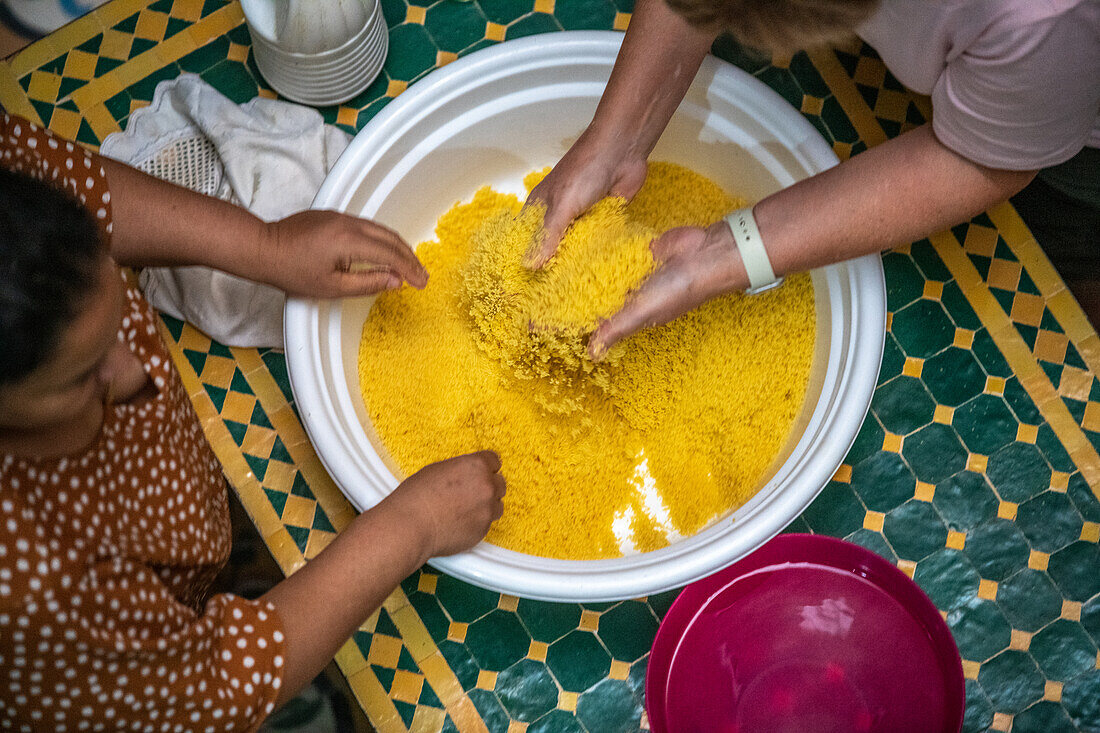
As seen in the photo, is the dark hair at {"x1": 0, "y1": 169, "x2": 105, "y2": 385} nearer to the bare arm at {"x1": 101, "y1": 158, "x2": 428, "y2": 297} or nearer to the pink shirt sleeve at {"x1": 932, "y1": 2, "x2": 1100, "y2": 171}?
the bare arm at {"x1": 101, "y1": 158, "x2": 428, "y2": 297}

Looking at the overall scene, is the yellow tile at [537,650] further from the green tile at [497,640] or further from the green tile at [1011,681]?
the green tile at [1011,681]

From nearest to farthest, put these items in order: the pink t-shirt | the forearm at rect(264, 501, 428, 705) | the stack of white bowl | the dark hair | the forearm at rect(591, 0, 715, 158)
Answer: the dark hair, the pink t-shirt, the forearm at rect(264, 501, 428, 705), the forearm at rect(591, 0, 715, 158), the stack of white bowl

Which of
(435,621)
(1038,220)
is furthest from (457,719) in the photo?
(1038,220)

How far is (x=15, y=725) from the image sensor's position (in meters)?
0.61

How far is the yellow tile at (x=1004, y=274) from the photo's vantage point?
108 cm

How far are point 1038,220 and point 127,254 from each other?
3.73ft

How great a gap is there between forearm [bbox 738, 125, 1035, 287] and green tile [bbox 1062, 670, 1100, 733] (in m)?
0.64

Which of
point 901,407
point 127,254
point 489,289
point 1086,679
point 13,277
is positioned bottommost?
point 1086,679

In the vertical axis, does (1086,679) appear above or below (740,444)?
below

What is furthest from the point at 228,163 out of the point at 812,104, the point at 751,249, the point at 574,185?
the point at 812,104

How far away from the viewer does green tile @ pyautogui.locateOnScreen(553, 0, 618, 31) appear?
3.74ft

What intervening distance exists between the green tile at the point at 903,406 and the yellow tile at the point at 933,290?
0.12 m

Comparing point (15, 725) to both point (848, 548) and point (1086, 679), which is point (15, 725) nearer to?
point (848, 548)

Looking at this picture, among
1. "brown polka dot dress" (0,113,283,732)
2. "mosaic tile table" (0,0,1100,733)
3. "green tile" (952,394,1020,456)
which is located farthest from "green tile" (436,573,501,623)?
"green tile" (952,394,1020,456)
